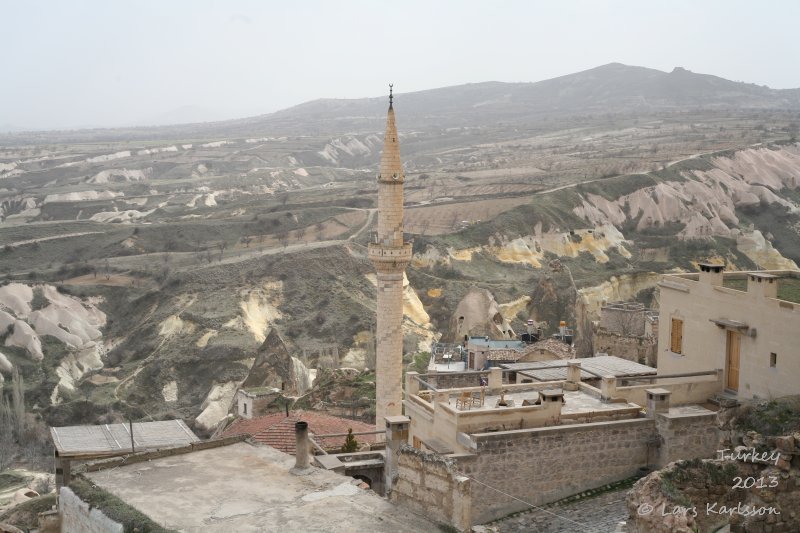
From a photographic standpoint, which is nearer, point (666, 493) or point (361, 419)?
point (666, 493)

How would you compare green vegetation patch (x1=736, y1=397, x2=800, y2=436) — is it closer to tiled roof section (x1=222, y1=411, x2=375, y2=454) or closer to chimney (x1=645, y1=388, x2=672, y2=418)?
chimney (x1=645, y1=388, x2=672, y2=418)

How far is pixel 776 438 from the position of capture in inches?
398

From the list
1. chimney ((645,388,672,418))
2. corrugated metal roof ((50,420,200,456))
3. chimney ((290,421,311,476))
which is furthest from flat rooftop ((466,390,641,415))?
corrugated metal roof ((50,420,200,456))

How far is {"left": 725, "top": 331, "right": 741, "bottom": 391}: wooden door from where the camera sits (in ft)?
55.5

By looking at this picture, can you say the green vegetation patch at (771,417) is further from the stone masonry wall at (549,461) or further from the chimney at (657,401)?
the stone masonry wall at (549,461)

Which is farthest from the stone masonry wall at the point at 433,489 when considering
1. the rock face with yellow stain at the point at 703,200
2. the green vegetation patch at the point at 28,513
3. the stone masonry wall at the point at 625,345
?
the rock face with yellow stain at the point at 703,200

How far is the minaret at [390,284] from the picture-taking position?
81.6 ft

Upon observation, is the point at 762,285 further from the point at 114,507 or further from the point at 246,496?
the point at 114,507

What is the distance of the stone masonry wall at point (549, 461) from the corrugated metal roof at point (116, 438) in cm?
621

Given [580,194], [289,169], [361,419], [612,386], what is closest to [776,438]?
[612,386]

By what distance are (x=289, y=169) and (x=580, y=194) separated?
85190 millimetres

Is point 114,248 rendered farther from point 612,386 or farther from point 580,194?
point 612,386

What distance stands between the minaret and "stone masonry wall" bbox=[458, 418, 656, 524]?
941cm

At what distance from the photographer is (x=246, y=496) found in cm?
1288
